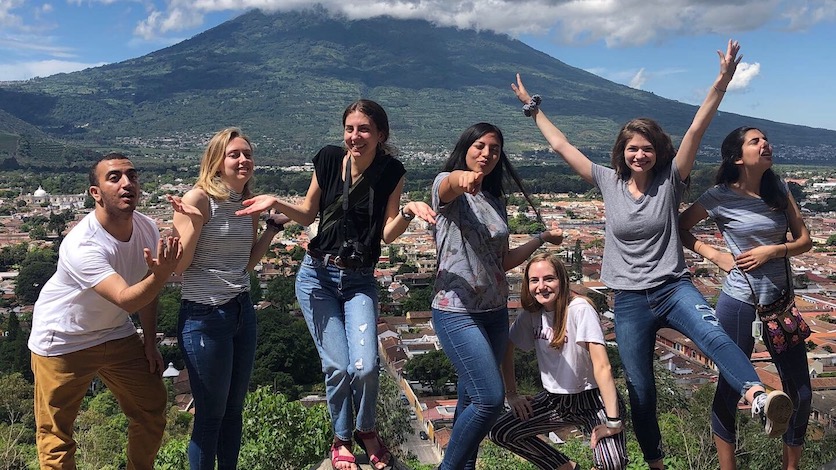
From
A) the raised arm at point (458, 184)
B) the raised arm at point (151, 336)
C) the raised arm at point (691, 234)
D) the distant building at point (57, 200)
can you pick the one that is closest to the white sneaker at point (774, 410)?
the raised arm at point (691, 234)

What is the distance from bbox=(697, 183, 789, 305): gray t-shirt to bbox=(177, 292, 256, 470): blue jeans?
1.87 metres

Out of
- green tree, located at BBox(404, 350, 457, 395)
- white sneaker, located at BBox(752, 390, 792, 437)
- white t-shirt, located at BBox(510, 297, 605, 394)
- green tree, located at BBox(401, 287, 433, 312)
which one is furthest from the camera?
green tree, located at BBox(401, 287, 433, 312)

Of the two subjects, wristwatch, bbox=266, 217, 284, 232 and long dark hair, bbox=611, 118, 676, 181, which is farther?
wristwatch, bbox=266, 217, 284, 232

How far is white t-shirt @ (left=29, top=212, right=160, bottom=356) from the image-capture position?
8.03ft

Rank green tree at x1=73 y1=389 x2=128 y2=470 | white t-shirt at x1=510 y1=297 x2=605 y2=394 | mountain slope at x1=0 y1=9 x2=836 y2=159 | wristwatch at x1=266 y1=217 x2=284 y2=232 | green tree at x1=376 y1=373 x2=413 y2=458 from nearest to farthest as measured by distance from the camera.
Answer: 1. white t-shirt at x1=510 y1=297 x2=605 y2=394
2. wristwatch at x1=266 y1=217 x2=284 y2=232
3. green tree at x1=73 y1=389 x2=128 y2=470
4. green tree at x1=376 y1=373 x2=413 y2=458
5. mountain slope at x1=0 y1=9 x2=836 y2=159

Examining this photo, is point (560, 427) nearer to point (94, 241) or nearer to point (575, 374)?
point (575, 374)

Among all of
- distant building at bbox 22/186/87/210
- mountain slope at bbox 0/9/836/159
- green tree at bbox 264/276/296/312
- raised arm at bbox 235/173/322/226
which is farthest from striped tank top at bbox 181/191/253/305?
mountain slope at bbox 0/9/836/159

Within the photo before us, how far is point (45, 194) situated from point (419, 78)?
104 meters

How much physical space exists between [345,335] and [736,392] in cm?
150

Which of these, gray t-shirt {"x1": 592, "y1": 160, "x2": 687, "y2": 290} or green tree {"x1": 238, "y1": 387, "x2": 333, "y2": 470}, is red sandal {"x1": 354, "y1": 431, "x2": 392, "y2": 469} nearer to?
gray t-shirt {"x1": 592, "y1": 160, "x2": 687, "y2": 290}

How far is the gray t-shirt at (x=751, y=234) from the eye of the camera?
2805mm

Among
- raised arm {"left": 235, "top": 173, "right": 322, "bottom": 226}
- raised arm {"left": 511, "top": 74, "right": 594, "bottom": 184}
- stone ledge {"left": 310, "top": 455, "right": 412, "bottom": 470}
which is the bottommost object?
stone ledge {"left": 310, "top": 455, "right": 412, "bottom": 470}

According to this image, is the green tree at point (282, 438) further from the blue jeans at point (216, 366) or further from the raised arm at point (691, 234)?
the raised arm at point (691, 234)

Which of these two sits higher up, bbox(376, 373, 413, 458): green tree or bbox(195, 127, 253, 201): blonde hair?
bbox(195, 127, 253, 201): blonde hair
